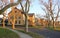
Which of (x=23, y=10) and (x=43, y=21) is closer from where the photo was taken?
(x=23, y=10)

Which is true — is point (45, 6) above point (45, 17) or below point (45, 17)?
above

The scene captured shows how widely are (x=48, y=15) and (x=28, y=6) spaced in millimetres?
30841

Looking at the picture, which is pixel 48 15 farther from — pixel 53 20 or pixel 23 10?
pixel 23 10

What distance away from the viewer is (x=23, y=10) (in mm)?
28312

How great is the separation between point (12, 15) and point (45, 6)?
39.6ft

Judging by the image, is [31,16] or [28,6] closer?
[28,6]

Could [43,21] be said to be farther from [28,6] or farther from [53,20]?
[28,6]

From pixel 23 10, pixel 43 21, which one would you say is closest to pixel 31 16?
pixel 43 21

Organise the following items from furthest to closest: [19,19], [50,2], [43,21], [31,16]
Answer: [31,16] → [19,19] → [43,21] → [50,2]

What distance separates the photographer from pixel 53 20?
5838cm

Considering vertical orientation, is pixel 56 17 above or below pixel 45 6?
below

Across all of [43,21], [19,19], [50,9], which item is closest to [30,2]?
[50,9]

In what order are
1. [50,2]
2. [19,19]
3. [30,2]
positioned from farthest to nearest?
[19,19]
[50,2]
[30,2]

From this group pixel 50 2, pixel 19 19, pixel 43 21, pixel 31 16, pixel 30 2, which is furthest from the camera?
pixel 31 16
